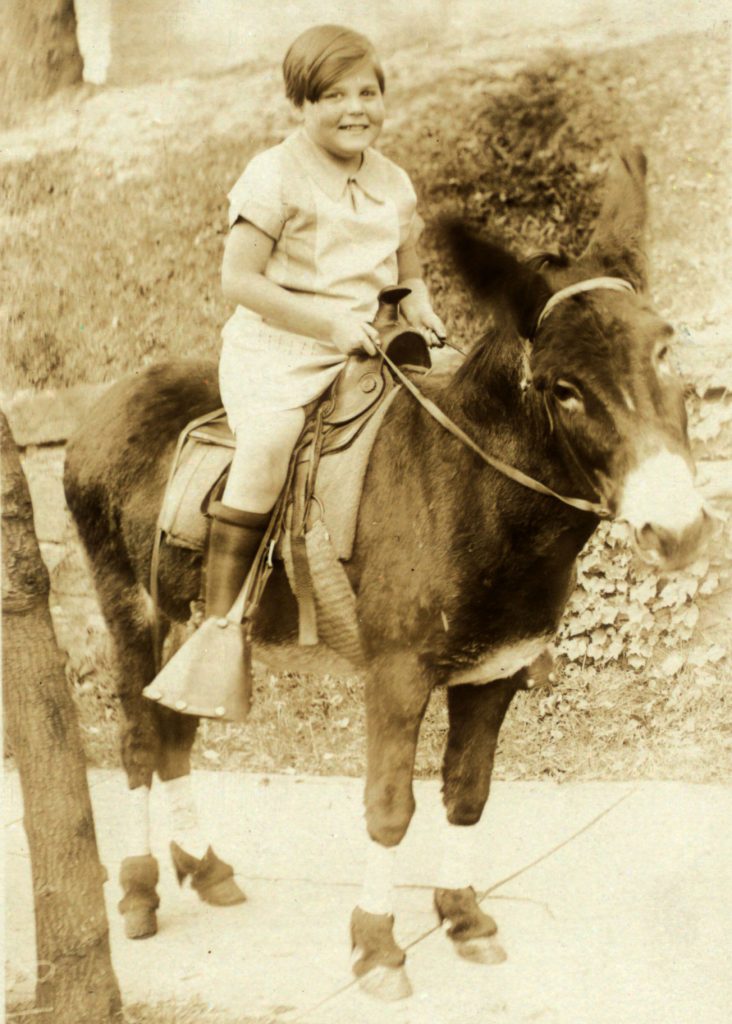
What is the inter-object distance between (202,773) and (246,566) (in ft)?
4.55

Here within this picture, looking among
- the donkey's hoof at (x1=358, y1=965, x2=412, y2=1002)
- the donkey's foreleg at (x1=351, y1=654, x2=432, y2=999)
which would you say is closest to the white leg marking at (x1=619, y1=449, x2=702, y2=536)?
the donkey's foreleg at (x1=351, y1=654, x2=432, y2=999)

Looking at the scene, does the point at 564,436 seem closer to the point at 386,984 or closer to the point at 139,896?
the point at 386,984

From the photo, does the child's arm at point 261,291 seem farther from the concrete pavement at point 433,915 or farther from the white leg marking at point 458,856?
the concrete pavement at point 433,915

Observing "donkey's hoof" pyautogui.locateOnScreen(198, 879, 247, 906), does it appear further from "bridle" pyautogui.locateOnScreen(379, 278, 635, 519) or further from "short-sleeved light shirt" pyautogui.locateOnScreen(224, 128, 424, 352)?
"short-sleeved light shirt" pyautogui.locateOnScreen(224, 128, 424, 352)

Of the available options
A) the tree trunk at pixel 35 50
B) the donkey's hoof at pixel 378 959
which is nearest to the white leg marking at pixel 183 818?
the donkey's hoof at pixel 378 959

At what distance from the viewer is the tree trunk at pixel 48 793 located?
2598 mm

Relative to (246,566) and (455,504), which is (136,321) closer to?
(246,566)

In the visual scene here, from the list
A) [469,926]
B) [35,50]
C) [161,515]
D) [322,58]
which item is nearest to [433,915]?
[469,926]

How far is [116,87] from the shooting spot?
3.24m

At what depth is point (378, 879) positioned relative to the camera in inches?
105

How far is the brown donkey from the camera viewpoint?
2223 millimetres

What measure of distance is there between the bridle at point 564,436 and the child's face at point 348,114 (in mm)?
513

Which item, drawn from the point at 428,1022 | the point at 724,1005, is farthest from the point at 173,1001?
the point at 724,1005

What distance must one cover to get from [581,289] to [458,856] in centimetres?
152
